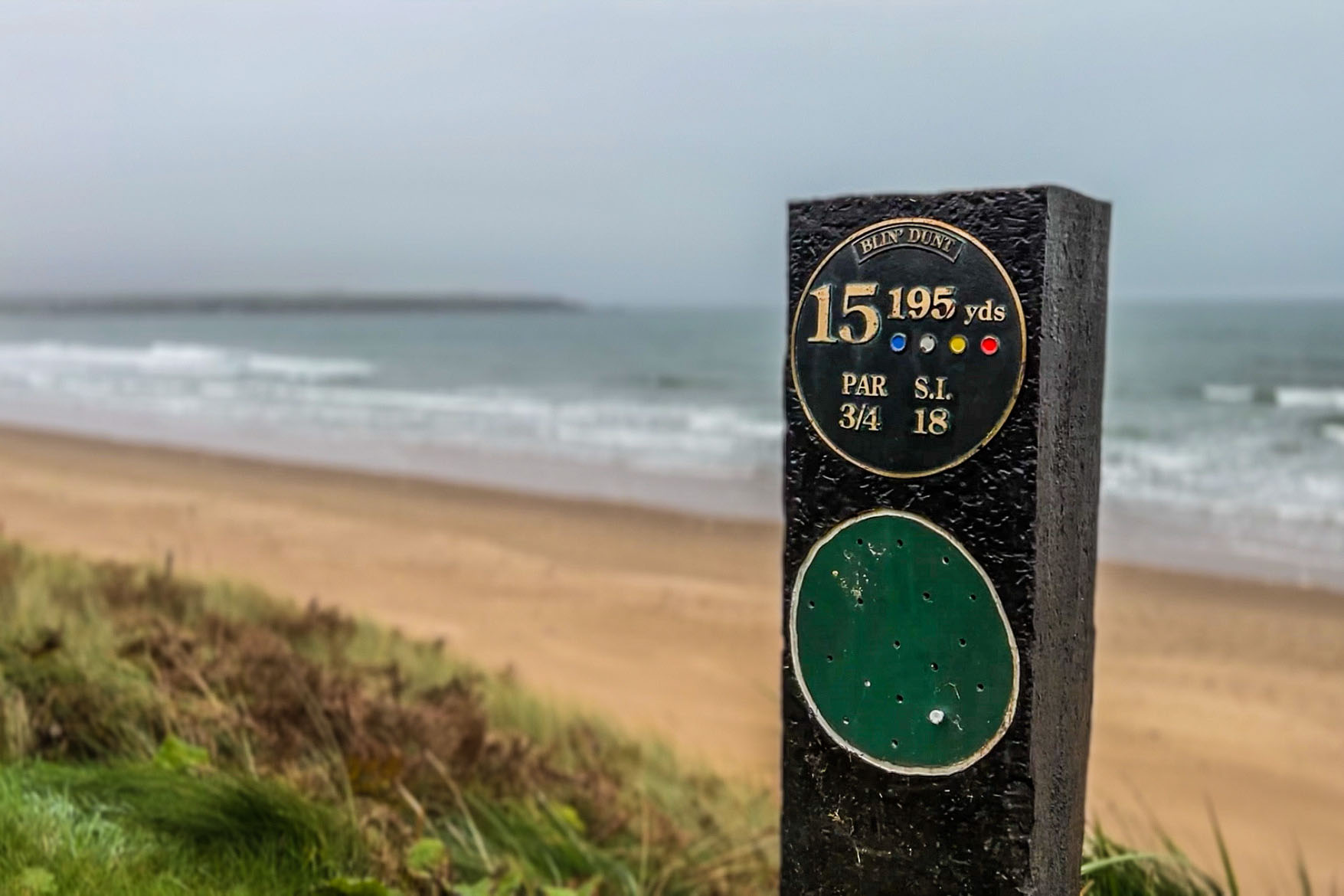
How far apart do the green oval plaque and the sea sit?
8.90 m

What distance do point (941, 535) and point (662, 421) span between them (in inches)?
799

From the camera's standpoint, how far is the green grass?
2924mm

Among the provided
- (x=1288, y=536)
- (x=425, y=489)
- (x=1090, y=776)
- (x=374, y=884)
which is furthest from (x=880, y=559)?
(x=425, y=489)

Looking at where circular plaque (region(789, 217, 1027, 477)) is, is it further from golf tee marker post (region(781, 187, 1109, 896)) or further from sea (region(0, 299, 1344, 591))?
sea (region(0, 299, 1344, 591))

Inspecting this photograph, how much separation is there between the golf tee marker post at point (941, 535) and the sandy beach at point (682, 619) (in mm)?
1538

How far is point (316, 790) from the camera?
349 cm

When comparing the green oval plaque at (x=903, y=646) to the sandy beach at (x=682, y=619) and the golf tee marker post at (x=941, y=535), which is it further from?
the sandy beach at (x=682, y=619)

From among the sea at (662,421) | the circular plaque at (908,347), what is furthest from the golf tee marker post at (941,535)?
the sea at (662,421)

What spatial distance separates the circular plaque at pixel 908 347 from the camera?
2.30m

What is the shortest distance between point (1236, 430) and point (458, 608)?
1734 cm

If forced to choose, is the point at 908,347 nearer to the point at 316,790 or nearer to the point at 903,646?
the point at 903,646

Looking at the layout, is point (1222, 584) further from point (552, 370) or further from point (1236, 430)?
point (552, 370)

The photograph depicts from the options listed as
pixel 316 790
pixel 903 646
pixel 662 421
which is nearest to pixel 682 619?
pixel 316 790

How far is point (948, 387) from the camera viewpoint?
2.35 metres
